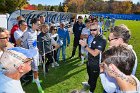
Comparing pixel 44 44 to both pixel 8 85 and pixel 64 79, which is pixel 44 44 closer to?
pixel 64 79

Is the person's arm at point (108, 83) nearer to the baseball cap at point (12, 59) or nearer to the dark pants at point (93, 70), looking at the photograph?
the baseball cap at point (12, 59)

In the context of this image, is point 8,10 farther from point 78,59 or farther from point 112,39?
point 112,39

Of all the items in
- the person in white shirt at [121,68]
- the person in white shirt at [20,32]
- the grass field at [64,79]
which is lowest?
the grass field at [64,79]

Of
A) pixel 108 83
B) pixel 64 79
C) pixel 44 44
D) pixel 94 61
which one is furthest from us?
pixel 44 44

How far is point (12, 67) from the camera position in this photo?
3035mm

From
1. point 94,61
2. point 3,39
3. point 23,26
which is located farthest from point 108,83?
point 23,26

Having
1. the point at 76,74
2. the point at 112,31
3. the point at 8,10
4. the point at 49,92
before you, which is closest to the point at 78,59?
the point at 76,74

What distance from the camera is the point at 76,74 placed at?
38.1 ft

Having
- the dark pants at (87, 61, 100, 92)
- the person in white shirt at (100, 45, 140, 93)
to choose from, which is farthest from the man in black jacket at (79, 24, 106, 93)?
the person in white shirt at (100, 45, 140, 93)

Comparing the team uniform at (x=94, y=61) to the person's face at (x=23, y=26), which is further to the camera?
the person's face at (x=23, y=26)

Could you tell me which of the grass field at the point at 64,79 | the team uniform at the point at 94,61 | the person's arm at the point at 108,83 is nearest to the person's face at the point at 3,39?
the team uniform at the point at 94,61

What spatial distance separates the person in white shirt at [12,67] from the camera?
3.02 meters

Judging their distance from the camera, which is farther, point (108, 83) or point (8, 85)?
point (108, 83)

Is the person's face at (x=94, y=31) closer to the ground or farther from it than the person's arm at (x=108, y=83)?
farther from it
